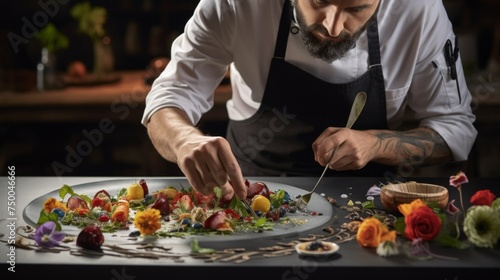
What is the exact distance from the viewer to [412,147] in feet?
8.26

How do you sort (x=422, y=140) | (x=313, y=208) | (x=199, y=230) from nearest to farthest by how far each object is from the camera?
(x=199, y=230), (x=313, y=208), (x=422, y=140)

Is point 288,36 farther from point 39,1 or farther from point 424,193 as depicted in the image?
point 39,1

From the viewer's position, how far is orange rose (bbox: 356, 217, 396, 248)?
1691 mm

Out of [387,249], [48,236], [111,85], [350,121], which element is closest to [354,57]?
[350,121]

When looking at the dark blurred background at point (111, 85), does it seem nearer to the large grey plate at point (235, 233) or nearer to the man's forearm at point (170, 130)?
the man's forearm at point (170, 130)

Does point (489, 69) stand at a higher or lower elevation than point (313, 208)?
higher

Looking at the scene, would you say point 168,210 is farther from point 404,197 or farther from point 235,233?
point 404,197

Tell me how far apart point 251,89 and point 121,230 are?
1.05m

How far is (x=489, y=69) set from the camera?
4.80 m

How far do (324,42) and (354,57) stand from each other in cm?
25

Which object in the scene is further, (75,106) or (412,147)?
(75,106)

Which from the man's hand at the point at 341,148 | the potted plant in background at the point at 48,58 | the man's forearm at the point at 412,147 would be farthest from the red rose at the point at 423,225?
the potted plant in background at the point at 48,58

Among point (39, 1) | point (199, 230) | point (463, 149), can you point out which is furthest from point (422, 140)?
point (39, 1)

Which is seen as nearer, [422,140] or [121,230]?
[121,230]
